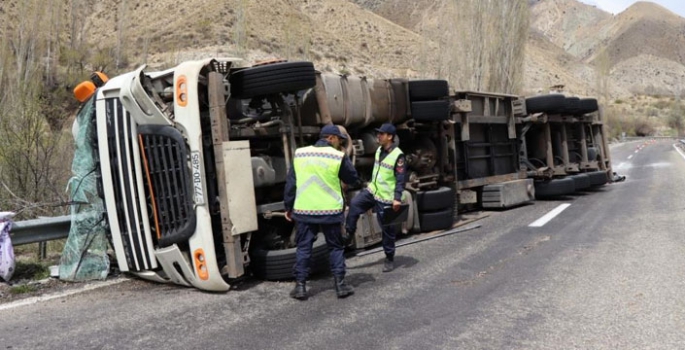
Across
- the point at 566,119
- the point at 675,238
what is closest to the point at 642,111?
the point at 566,119

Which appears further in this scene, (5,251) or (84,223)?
(84,223)

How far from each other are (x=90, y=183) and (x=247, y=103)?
1730mm

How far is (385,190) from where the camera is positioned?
5.69 metres

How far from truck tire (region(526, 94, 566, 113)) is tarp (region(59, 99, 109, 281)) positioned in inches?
316

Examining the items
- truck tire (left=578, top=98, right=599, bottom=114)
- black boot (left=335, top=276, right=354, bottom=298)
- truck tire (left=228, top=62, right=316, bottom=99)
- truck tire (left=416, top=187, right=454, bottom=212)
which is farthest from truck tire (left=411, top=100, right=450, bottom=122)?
truck tire (left=578, top=98, right=599, bottom=114)

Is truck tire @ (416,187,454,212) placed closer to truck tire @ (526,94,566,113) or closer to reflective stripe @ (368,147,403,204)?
reflective stripe @ (368,147,403,204)

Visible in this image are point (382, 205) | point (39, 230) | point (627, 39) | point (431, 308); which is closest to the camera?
point (431, 308)

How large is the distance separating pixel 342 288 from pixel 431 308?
82cm

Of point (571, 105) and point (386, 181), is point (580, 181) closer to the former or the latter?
point (571, 105)

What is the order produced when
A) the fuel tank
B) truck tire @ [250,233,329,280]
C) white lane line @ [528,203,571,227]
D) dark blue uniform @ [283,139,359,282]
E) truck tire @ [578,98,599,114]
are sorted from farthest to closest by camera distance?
truck tire @ [578,98,599,114] < white lane line @ [528,203,571,227] < the fuel tank < truck tire @ [250,233,329,280] < dark blue uniform @ [283,139,359,282]

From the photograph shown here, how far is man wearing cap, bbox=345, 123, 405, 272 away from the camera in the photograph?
556 cm

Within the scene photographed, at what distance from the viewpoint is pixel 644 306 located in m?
3.99

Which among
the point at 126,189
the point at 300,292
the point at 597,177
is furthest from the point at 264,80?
the point at 597,177

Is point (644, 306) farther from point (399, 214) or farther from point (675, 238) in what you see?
point (675, 238)
